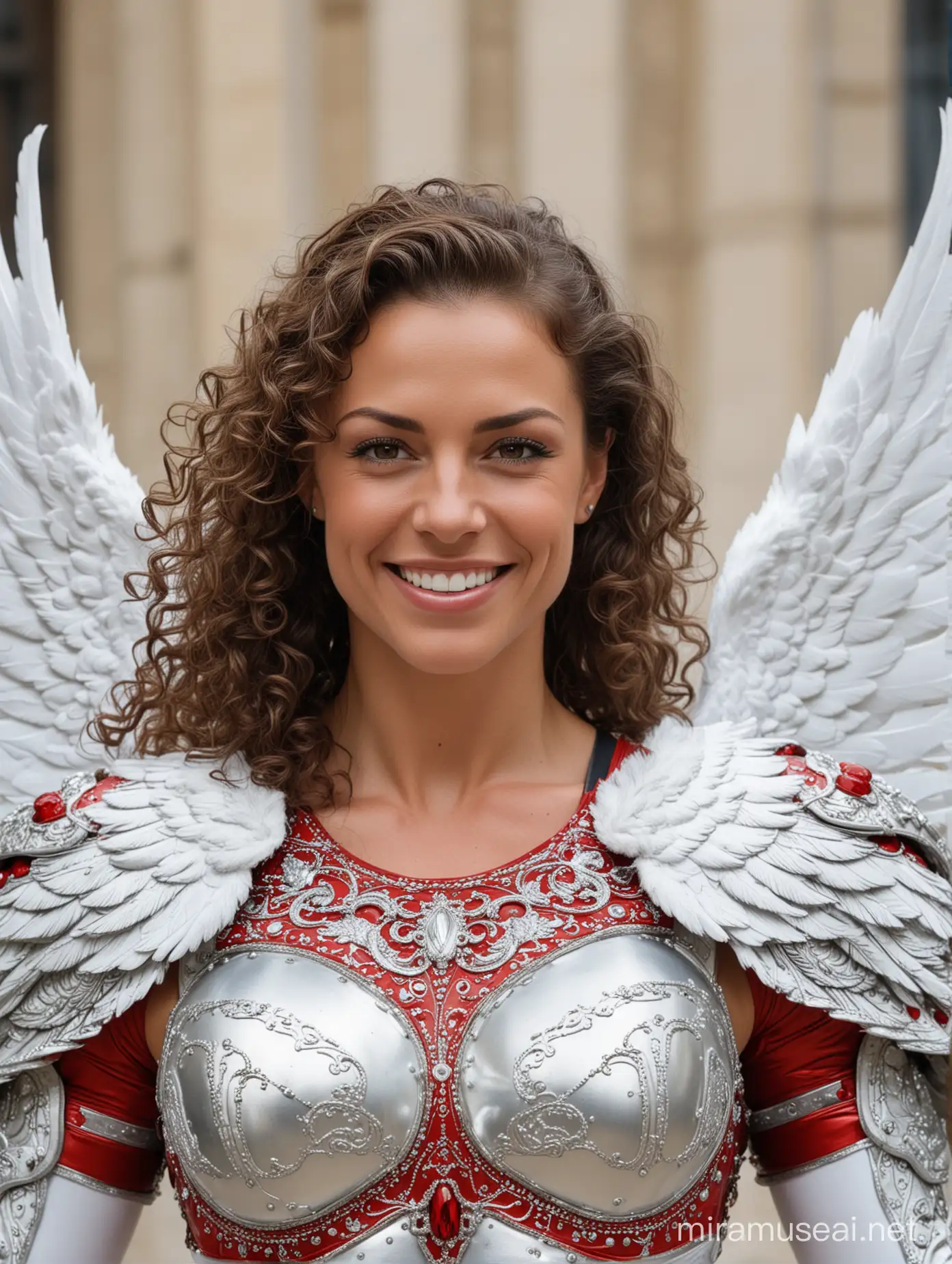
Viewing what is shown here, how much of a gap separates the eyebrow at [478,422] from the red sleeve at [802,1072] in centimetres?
66

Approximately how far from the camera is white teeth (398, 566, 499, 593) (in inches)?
68.6

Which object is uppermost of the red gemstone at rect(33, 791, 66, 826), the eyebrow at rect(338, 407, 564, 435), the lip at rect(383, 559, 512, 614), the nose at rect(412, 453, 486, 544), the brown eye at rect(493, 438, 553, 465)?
the eyebrow at rect(338, 407, 564, 435)

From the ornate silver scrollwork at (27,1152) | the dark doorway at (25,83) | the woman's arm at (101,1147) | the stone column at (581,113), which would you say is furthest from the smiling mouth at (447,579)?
the dark doorway at (25,83)

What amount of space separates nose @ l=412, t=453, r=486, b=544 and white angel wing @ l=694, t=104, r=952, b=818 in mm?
616

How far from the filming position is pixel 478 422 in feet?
5.65

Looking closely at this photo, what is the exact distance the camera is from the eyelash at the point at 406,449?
1754mm

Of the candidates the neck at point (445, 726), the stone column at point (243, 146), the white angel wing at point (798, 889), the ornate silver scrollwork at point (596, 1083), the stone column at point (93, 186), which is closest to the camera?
the ornate silver scrollwork at point (596, 1083)

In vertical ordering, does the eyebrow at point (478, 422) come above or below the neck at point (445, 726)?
above

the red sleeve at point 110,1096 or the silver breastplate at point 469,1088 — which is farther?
the red sleeve at point 110,1096

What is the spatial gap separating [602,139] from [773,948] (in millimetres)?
2538

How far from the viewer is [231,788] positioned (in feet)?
6.23

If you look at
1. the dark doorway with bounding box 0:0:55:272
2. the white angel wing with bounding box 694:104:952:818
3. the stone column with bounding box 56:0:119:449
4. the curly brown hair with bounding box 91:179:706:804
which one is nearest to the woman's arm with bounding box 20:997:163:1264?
the curly brown hair with bounding box 91:179:706:804

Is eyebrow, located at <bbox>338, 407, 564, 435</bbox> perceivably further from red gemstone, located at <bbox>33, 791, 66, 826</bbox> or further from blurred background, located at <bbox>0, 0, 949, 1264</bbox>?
blurred background, located at <bbox>0, 0, 949, 1264</bbox>

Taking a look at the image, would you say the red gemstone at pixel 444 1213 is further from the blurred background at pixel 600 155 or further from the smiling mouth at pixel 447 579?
the blurred background at pixel 600 155
